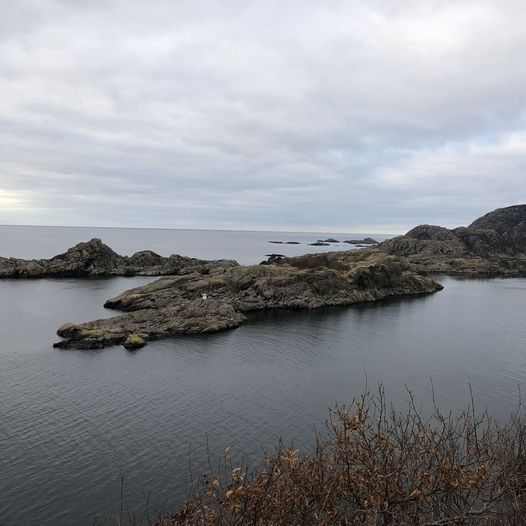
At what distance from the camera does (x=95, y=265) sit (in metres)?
142

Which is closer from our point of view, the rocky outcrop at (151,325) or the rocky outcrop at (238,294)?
the rocky outcrop at (151,325)

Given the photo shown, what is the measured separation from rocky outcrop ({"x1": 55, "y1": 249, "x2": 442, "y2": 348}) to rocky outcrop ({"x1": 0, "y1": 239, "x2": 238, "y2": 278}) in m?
32.7

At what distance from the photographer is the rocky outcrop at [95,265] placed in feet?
427

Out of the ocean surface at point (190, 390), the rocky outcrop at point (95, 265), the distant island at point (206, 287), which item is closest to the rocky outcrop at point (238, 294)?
the distant island at point (206, 287)

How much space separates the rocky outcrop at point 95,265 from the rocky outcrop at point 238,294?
32.7 metres

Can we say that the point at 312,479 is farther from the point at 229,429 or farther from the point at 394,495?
the point at 229,429

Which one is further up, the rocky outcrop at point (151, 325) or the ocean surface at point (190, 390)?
the rocky outcrop at point (151, 325)

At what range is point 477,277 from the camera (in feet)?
498

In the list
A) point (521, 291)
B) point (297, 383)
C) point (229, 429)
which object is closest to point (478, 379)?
point (297, 383)

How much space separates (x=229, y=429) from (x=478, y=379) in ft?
88.4

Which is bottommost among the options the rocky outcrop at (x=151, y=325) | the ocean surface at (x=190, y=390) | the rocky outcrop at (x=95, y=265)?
the ocean surface at (x=190, y=390)

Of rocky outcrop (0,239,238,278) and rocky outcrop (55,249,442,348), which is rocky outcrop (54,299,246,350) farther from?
rocky outcrop (0,239,238,278)

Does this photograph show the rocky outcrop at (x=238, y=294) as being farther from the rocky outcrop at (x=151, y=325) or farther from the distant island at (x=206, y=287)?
the distant island at (x=206, y=287)

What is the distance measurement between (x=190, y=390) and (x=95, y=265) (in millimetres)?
109509
